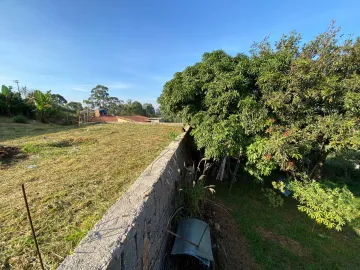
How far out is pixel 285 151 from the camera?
13.8 ft

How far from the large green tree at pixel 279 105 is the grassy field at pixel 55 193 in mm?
2317

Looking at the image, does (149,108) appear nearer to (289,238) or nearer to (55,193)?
(289,238)

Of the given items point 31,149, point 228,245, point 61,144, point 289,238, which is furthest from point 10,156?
point 289,238

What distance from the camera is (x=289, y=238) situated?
4.35 metres

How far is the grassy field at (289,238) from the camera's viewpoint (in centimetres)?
371

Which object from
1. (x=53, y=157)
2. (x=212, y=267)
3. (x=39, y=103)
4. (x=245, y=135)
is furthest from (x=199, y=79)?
(x=39, y=103)

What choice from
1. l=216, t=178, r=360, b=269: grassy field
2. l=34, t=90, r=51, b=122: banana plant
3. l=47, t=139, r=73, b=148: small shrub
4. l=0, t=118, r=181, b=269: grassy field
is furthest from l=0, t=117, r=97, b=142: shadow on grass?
l=216, t=178, r=360, b=269: grassy field

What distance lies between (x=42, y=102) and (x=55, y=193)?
12.1 m

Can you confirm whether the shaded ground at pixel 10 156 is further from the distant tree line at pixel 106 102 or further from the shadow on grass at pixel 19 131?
the distant tree line at pixel 106 102

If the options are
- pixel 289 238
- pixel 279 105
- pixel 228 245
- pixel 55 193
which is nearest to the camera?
pixel 55 193

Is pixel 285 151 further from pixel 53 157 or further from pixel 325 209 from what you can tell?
pixel 53 157

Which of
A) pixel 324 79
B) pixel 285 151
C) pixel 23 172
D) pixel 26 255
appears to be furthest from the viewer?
pixel 324 79

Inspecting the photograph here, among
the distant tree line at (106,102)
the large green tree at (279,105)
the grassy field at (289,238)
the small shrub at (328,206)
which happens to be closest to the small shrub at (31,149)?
the large green tree at (279,105)

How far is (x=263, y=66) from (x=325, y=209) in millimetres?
3996
